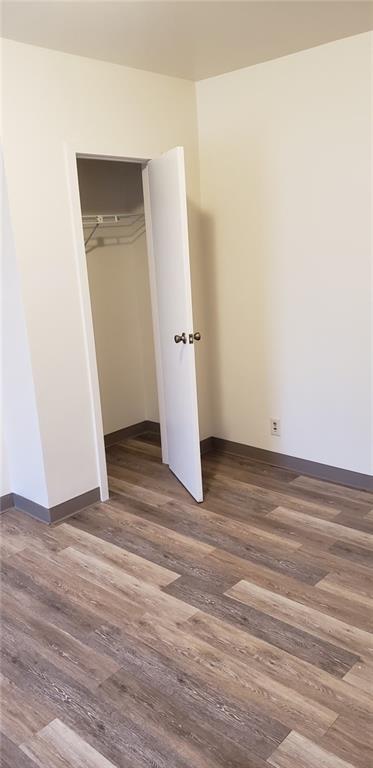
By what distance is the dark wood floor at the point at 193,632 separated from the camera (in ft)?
5.95

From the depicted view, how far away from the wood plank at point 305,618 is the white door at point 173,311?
0.90 m

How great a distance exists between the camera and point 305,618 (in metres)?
2.33

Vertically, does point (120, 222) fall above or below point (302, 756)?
above

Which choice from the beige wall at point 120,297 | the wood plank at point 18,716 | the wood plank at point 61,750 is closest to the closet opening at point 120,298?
the beige wall at point 120,297

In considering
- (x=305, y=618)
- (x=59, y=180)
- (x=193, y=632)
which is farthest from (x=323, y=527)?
(x=59, y=180)

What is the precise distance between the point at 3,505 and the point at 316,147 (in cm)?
273

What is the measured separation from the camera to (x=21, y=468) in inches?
132

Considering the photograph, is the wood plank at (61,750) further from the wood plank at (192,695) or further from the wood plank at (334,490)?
the wood plank at (334,490)

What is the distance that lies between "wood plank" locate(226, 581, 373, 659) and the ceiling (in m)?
2.50

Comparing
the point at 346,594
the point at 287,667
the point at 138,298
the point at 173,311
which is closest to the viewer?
the point at 287,667

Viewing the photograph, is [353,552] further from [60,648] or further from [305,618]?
[60,648]

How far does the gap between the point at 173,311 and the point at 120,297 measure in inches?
47.5

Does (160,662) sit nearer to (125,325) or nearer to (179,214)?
(179,214)

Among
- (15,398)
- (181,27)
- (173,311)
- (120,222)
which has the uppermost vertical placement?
(181,27)
